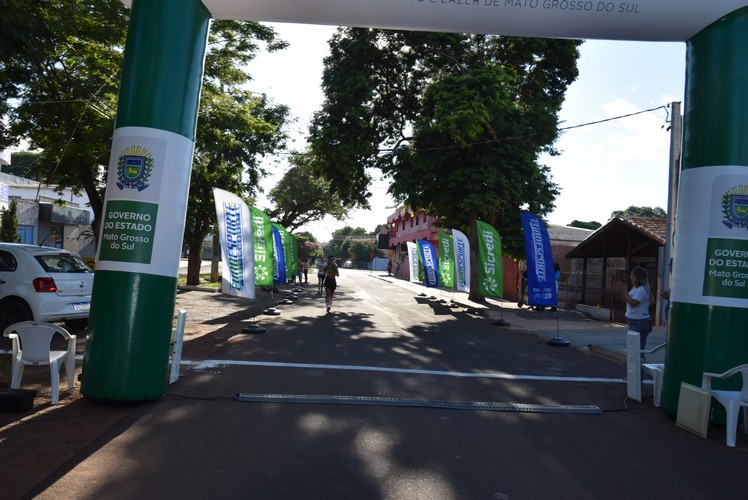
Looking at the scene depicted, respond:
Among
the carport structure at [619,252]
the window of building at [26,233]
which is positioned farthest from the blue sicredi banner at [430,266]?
the window of building at [26,233]

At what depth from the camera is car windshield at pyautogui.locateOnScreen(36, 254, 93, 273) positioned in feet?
30.6

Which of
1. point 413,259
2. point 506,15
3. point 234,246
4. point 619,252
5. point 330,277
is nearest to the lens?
point 506,15

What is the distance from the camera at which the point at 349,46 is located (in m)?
19.8

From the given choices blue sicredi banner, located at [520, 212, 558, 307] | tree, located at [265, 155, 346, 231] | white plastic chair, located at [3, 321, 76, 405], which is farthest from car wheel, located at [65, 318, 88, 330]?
tree, located at [265, 155, 346, 231]

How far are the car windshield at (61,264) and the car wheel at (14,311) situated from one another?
717 millimetres

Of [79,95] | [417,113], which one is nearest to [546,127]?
[417,113]

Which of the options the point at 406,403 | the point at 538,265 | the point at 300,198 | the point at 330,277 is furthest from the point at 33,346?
the point at 300,198

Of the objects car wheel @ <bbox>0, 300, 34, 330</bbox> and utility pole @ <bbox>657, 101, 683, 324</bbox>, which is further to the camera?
utility pole @ <bbox>657, 101, 683, 324</bbox>

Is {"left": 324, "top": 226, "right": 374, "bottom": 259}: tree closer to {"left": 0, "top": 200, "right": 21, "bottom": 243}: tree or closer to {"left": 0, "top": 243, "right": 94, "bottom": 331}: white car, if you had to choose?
{"left": 0, "top": 200, "right": 21, "bottom": 243}: tree

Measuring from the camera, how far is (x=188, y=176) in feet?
19.5

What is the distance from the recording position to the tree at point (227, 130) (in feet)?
52.9

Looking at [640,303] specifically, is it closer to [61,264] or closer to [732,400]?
[732,400]

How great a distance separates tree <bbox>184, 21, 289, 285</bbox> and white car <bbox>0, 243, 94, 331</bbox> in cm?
684

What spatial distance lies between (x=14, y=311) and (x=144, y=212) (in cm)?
533
